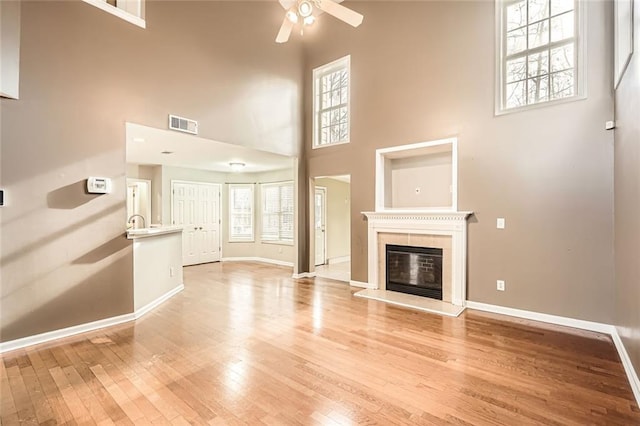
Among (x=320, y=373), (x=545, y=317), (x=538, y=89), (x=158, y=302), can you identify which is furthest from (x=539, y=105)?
(x=158, y=302)

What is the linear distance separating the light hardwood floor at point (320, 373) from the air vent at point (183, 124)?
2.50 meters

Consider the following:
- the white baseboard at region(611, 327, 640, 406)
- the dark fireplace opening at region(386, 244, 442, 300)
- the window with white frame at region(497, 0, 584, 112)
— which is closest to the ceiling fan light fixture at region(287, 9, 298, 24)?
the window with white frame at region(497, 0, 584, 112)

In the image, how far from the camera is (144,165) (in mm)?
7062

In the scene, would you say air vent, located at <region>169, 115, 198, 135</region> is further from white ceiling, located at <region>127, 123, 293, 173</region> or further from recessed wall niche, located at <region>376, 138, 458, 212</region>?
recessed wall niche, located at <region>376, 138, 458, 212</region>

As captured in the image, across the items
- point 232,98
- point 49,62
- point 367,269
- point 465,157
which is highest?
point 232,98

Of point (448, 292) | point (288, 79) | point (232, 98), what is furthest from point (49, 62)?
point (448, 292)

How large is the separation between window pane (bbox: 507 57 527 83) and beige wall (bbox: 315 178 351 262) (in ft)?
14.8

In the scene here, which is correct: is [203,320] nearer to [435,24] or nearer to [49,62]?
[49,62]

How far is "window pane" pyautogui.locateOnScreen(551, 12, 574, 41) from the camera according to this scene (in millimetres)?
3521

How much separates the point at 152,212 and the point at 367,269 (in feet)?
17.5

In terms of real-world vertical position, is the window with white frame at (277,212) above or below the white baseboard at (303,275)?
above

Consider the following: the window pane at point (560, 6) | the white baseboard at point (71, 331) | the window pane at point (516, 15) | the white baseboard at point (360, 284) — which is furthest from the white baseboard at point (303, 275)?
the window pane at point (560, 6)

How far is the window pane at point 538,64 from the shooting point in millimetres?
3705

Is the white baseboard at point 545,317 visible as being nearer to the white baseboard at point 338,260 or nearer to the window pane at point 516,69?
the window pane at point 516,69
